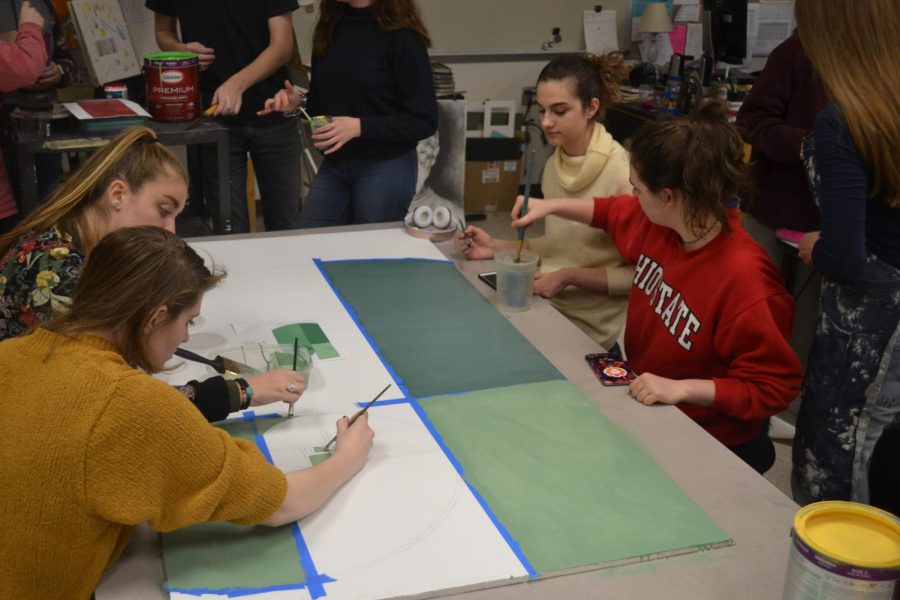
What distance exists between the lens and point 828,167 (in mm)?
1615

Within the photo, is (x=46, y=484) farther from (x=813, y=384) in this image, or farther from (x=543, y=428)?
(x=813, y=384)

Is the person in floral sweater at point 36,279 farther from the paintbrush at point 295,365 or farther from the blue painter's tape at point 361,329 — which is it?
the blue painter's tape at point 361,329

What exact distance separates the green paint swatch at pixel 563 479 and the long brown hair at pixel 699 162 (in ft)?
1.37

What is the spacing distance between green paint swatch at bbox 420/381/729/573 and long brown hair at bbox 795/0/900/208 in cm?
65

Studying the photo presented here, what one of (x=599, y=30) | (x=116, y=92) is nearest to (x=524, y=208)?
(x=116, y=92)

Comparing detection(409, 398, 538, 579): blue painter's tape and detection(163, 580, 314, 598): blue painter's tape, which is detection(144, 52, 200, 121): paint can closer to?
detection(409, 398, 538, 579): blue painter's tape

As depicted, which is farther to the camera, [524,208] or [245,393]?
[524,208]

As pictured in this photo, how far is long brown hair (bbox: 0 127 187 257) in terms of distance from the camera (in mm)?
1576

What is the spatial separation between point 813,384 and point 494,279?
2.33 ft

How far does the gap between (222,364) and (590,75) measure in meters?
1.09

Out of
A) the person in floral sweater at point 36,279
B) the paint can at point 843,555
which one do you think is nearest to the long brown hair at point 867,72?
the paint can at point 843,555

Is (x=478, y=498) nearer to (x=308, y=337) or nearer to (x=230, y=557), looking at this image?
(x=230, y=557)

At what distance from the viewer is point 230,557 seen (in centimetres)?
117

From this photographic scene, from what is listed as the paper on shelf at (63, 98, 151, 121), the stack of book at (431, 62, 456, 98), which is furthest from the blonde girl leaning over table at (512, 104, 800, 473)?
the stack of book at (431, 62, 456, 98)
